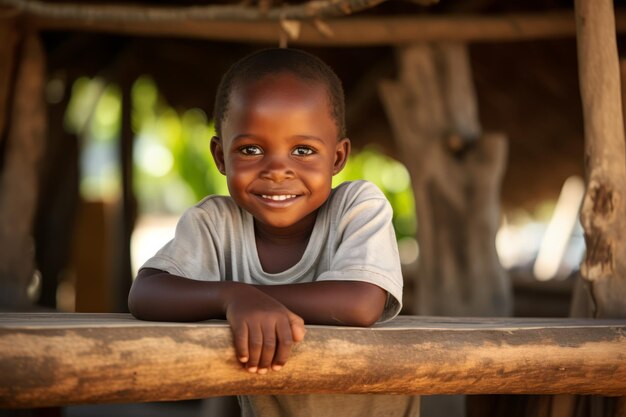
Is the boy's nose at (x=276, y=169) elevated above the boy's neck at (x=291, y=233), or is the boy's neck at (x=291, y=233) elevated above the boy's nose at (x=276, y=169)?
the boy's nose at (x=276, y=169)

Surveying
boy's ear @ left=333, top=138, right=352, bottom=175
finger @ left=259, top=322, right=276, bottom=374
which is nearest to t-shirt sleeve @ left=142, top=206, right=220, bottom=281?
boy's ear @ left=333, top=138, right=352, bottom=175

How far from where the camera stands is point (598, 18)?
8.25 feet

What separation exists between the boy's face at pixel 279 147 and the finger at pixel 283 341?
454 mm

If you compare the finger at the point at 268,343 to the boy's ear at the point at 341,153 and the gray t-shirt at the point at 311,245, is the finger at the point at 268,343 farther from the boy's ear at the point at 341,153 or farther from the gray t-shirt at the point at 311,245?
the boy's ear at the point at 341,153

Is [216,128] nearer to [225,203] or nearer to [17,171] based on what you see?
[225,203]

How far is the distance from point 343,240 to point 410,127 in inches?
66.7

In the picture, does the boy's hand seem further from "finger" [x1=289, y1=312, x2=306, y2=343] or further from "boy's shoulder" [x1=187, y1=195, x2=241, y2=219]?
"boy's shoulder" [x1=187, y1=195, x2=241, y2=219]

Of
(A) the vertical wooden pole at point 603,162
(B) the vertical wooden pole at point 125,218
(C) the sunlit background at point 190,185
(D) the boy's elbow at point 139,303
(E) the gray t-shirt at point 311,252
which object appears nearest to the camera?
(D) the boy's elbow at point 139,303

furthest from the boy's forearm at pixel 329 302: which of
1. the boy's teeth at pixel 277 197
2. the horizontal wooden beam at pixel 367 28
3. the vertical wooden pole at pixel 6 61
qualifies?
the vertical wooden pole at pixel 6 61

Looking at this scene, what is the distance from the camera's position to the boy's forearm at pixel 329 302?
183 cm

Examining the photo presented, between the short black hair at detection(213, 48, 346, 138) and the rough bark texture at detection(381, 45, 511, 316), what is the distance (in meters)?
1.43

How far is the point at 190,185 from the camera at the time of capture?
1570 cm

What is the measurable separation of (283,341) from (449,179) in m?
2.01

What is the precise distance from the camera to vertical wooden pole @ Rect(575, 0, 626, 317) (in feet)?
8.06
